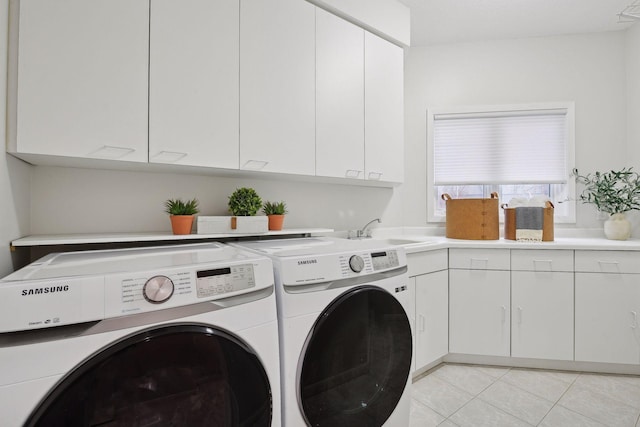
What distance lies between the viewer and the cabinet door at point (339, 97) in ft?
5.98

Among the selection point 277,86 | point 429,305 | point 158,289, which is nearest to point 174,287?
point 158,289

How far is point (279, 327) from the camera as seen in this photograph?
100cm

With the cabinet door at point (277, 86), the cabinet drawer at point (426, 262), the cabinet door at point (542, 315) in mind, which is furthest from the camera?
the cabinet door at point (542, 315)

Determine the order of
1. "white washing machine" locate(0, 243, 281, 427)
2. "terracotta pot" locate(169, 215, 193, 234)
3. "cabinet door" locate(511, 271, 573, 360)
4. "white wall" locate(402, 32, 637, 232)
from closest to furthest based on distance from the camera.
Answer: "white washing machine" locate(0, 243, 281, 427) < "terracotta pot" locate(169, 215, 193, 234) < "cabinet door" locate(511, 271, 573, 360) < "white wall" locate(402, 32, 637, 232)

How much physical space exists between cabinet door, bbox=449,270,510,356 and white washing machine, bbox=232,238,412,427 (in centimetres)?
98

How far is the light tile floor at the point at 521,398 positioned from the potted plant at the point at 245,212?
1.36m

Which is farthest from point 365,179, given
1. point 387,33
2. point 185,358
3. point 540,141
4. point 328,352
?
point 540,141

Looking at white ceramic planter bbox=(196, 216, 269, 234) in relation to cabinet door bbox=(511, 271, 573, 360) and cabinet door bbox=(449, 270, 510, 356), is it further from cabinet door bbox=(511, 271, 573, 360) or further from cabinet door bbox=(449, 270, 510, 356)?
cabinet door bbox=(511, 271, 573, 360)

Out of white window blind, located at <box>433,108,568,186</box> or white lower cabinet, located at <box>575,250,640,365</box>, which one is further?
white window blind, located at <box>433,108,568,186</box>

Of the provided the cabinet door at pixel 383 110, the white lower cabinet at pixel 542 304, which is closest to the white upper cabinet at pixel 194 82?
the cabinet door at pixel 383 110

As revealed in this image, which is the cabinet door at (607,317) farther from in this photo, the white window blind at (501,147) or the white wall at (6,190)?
the white wall at (6,190)

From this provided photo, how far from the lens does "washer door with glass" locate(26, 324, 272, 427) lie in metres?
0.67

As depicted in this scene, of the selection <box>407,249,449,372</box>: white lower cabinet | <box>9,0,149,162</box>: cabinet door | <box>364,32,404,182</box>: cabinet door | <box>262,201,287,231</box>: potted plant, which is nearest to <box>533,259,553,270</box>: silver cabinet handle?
<box>407,249,449,372</box>: white lower cabinet

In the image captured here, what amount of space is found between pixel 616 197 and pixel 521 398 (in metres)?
1.74
